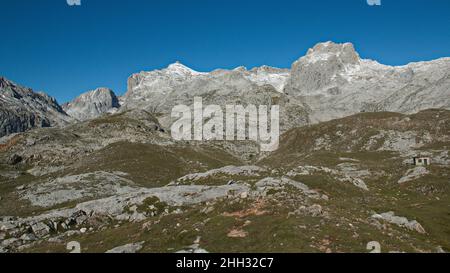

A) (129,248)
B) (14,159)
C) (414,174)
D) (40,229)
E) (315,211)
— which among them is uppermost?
(14,159)

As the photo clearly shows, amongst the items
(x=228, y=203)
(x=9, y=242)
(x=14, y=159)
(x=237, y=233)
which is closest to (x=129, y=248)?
(x=237, y=233)

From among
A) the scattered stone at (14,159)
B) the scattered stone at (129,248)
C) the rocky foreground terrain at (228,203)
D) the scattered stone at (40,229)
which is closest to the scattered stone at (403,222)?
the rocky foreground terrain at (228,203)

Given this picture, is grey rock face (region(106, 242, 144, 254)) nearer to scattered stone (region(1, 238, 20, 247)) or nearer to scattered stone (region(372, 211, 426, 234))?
scattered stone (region(1, 238, 20, 247))

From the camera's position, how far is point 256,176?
83.7 metres

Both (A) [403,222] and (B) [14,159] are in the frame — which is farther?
(B) [14,159]

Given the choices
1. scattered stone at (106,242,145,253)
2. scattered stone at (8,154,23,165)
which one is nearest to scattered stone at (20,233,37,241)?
scattered stone at (106,242,145,253)

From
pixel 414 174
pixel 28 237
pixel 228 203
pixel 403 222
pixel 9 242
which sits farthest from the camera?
pixel 414 174

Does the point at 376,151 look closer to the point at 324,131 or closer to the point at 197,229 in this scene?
the point at 324,131

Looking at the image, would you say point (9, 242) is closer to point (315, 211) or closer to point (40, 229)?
point (40, 229)

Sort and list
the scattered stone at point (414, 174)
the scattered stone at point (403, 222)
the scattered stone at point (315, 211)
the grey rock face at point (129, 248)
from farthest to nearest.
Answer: the scattered stone at point (414, 174), the scattered stone at point (403, 222), the scattered stone at point (315, 211), the grey rock face at point (129, 248)

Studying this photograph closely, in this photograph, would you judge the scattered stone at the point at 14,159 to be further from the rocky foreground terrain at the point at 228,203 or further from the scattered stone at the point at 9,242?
the scattered stone at the point at 9,242

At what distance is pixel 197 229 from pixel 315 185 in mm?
32577
